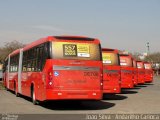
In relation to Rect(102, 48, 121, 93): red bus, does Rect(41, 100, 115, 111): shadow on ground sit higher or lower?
lower

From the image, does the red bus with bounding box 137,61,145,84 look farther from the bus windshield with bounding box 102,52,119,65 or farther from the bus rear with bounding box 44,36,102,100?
the bus rear with bounding box 44,36,102,100

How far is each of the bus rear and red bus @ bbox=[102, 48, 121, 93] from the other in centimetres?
480

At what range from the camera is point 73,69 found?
15.8 metres

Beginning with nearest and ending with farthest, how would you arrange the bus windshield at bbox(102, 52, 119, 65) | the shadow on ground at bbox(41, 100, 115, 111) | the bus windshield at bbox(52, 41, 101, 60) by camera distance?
the bus windshield at bbox(52, 41, 101, 60), the shadow on ground at bbox(41, 100, 115, 111), the bus windshield at bbox(102, 52, 119, 65)

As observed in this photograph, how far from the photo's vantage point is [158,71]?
3627 inches

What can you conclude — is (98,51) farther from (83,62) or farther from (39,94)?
(39,94)

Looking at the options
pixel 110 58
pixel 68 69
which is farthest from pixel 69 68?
pixel 110 58

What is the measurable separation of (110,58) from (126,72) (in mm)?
4792

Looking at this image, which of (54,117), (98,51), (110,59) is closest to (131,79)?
(110,59)

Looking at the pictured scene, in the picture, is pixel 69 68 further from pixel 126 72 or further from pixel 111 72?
pixel 126 72

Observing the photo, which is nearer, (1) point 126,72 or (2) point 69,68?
(2) point 69,68

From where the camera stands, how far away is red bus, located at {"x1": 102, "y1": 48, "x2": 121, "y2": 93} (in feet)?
69.0

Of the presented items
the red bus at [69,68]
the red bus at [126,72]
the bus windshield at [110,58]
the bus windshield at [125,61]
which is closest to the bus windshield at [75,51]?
the red bus at [69,68]

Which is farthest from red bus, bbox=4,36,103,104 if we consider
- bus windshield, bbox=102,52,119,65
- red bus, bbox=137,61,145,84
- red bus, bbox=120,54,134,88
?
red bus, bbox=137,61,145,84
